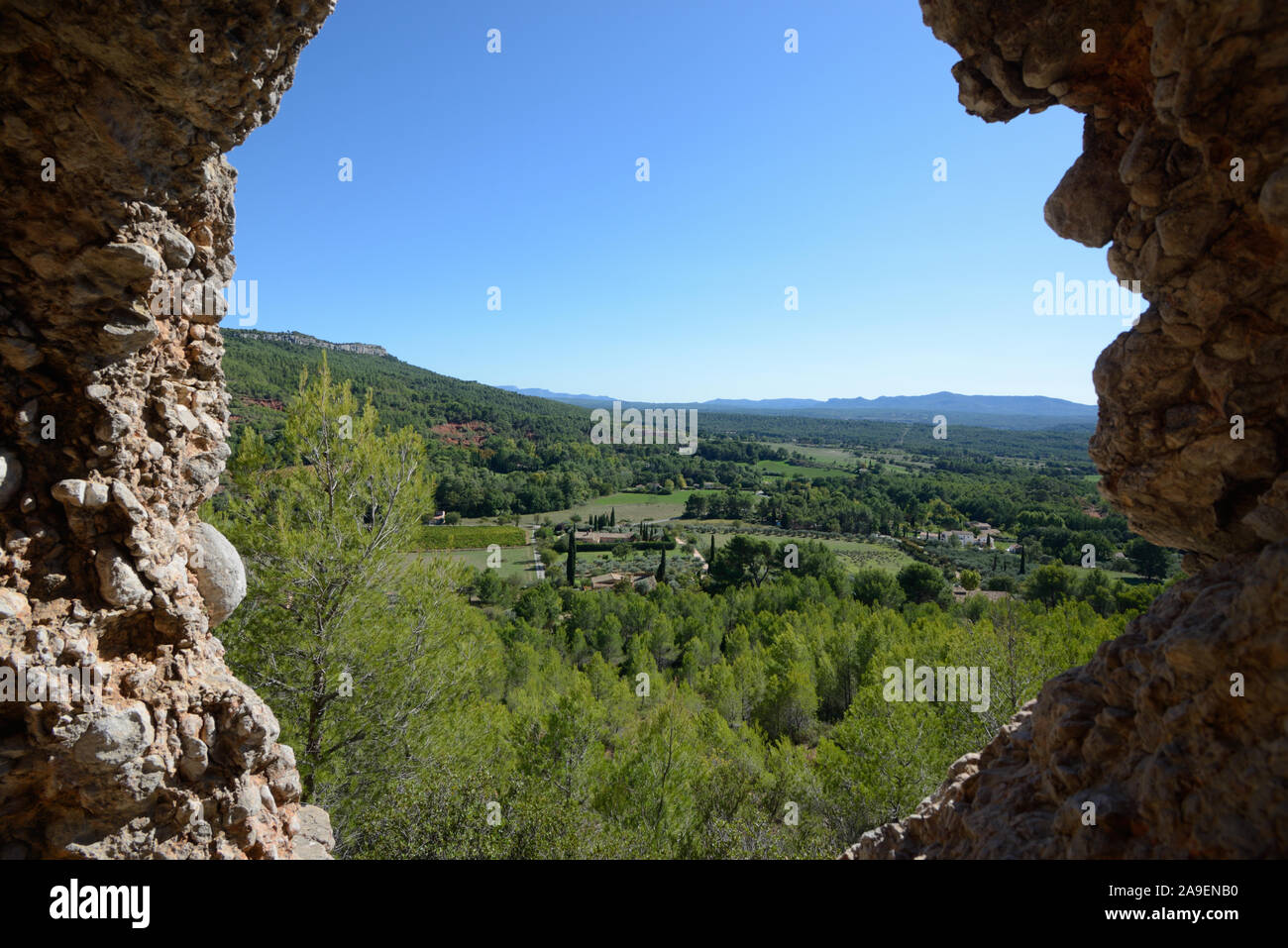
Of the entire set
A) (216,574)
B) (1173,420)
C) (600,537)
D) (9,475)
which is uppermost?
(1173,420)

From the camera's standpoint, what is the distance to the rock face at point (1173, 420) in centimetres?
320

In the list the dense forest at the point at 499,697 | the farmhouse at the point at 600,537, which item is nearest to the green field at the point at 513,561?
the farmhouse at the point at 600,537

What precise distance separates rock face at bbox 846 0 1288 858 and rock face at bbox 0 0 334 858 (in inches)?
242

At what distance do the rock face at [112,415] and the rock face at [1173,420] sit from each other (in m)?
6.14

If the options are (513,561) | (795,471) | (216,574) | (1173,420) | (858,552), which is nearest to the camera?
(1173,420)

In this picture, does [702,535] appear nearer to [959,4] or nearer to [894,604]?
[894,604]

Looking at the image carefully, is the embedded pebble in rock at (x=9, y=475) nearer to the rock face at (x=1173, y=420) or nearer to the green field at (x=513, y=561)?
the rock face at (x=1173, y=420)

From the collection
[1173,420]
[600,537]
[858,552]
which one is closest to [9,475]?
[1173,420]

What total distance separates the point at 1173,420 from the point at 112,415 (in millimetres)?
8257

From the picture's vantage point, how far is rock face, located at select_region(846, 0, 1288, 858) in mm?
3195

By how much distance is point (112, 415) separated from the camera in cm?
471

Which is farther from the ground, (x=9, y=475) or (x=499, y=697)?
(x=9, y=475)

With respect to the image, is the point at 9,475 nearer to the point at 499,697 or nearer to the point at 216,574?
the point at 216,574

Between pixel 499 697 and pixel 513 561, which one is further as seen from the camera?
pixel 513 561
